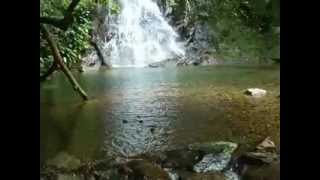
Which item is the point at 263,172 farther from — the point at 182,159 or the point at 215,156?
the point at 182,159

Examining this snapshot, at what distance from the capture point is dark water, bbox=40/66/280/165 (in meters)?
1.91

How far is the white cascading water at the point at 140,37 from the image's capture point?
6.39 ft

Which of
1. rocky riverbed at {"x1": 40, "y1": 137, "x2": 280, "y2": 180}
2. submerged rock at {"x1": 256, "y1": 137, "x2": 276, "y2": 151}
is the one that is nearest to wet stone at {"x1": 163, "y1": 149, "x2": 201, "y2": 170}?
rocky riverbed at {"x1": 40, "y1": 137, "x2": 280, "y2": 180}

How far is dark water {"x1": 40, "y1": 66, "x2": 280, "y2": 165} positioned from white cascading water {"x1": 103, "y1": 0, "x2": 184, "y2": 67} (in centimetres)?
6

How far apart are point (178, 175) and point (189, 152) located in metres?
0.10

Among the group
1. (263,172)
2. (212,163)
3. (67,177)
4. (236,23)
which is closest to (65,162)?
(67,177)

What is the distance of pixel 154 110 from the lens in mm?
1945

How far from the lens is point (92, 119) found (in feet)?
6.34

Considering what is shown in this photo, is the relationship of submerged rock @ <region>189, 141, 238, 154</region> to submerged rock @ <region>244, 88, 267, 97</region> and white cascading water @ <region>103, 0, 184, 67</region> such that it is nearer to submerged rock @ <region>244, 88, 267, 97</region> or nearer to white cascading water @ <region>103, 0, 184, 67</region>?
submerged rock @ <region>244, 88, 267, 97</region>

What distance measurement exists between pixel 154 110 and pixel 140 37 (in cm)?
30
